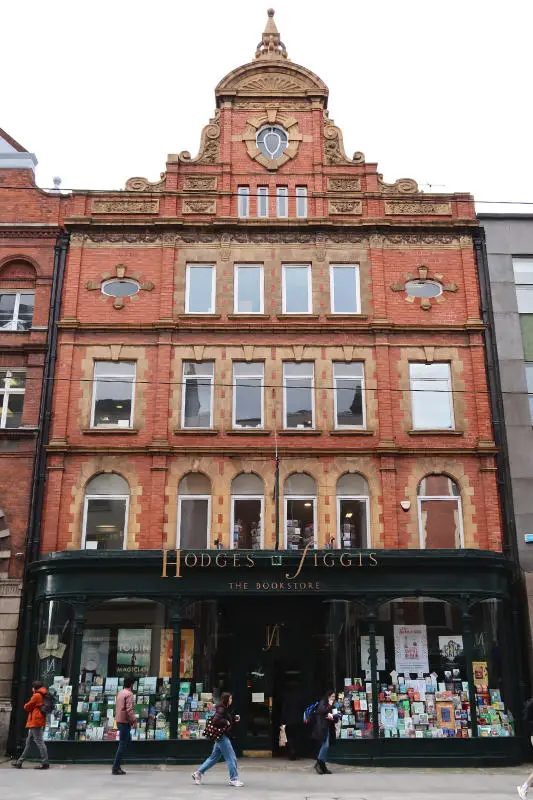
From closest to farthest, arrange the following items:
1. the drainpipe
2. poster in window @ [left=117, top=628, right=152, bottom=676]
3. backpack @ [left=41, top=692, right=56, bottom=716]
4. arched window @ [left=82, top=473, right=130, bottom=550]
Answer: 1. backpack @ [left=41, top=692, right=56, bottom=716]
2. the drainpipe
3. poster in window @ [left=117, top=628, right=152, bottom=676]
4. arched window @ [left=82, top=473, right=130, bottom=550]

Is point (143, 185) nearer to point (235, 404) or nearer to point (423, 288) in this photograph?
point (235, 404)

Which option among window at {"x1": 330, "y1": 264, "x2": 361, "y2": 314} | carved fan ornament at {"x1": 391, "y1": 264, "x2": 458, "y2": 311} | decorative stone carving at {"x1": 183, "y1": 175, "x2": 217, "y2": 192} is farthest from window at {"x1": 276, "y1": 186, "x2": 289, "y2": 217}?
carved fan ornament at {"x1": 391, "y1": 264, "x2": 458, "y2": 311}

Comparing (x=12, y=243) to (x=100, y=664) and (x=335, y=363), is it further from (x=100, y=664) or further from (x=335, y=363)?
(x=100, y=664)

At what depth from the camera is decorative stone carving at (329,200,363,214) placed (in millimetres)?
22969

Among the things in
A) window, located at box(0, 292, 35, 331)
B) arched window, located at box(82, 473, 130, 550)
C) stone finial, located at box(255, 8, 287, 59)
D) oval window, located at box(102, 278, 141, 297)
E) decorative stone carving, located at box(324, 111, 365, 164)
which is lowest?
arched window, located at box(82, 473, 130, 550)

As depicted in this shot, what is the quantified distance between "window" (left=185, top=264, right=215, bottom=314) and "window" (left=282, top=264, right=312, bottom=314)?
7.03 feet

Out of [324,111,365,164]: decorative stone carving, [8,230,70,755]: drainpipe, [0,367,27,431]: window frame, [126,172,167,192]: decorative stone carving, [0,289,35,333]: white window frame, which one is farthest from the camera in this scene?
[324,111,365,164]: decorative stone carving

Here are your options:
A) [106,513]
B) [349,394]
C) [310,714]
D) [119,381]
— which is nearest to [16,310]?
[119,381]

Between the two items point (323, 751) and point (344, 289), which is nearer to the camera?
point (323, 751)

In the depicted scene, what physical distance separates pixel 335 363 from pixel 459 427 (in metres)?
3.87

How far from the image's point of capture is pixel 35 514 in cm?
1994

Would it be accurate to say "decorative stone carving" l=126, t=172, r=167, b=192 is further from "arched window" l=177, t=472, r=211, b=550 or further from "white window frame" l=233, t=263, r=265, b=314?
"arched window" l=177, t=472, r=211, b=550

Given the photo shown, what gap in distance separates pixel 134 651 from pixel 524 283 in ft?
49.2

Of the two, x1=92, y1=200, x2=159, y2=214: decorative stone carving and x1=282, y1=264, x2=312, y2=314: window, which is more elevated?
x1=92, y1=200, x2=159, y2=214: decorative stone carving
